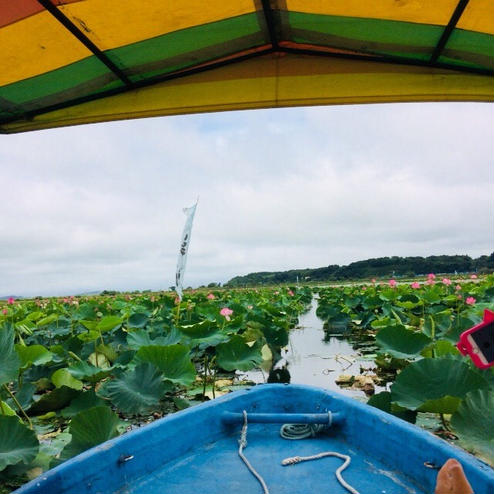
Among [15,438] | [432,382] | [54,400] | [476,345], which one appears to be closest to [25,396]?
[54,400]

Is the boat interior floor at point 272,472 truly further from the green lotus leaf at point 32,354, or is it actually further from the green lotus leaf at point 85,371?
the green lotus leaf at point 32,354

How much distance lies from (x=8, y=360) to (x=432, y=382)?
1664 millimetres

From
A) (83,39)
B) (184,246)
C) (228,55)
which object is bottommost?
(184,246)

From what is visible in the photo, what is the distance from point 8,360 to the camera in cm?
165

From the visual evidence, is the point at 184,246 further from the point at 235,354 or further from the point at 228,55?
the point at 228,55

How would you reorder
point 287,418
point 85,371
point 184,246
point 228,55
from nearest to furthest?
point 287,418, point 85,371, point 228,55, point 184,246

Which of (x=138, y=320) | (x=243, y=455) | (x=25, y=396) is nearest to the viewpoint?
(x=243, y=455)

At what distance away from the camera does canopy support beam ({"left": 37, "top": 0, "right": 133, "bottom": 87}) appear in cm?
207

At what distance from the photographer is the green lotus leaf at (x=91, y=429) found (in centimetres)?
139

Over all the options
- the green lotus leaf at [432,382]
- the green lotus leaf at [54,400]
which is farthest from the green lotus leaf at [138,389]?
the green lotus leaf at [432,382]

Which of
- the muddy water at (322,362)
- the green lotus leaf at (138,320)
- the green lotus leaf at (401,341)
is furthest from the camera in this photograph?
the green lotus leaf at (138,320)

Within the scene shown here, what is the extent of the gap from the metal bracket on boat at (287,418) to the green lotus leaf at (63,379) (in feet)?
3.58

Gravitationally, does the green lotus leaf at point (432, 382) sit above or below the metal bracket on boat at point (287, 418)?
above

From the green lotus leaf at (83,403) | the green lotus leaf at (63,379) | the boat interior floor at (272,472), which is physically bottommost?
the boat interior floor at (272,472)
